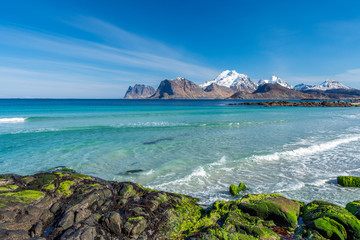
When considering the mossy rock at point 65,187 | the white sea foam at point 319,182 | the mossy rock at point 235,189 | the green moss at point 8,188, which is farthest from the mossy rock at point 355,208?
the green moss at point 8,188

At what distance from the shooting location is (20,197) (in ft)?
20.5

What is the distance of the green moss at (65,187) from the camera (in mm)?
7002

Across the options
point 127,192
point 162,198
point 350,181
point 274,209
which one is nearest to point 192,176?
point 162,198

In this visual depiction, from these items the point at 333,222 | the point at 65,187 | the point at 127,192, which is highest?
the point at 65,187

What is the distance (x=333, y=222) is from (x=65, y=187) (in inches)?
360

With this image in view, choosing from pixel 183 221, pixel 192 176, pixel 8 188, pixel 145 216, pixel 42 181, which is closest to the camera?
pixel 145 216

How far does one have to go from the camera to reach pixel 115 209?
20.7 feet

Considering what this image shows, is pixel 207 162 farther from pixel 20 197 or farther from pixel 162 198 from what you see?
pixel 20 197

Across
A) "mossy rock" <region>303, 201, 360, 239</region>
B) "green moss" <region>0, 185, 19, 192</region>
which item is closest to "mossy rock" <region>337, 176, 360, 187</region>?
"mossy rock" <region>303, 201, 360, 239</region>

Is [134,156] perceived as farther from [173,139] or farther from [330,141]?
[330,141]

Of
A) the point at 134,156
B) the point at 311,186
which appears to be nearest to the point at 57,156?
the point at 134,156

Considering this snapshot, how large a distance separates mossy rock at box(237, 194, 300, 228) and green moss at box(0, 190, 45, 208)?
7.12 m

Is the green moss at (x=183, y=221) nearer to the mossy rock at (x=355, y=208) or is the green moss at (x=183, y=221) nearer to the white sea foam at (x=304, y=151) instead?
the mossy rock at (x=355, y=208)

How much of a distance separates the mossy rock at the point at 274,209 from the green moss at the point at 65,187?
21.2ft
